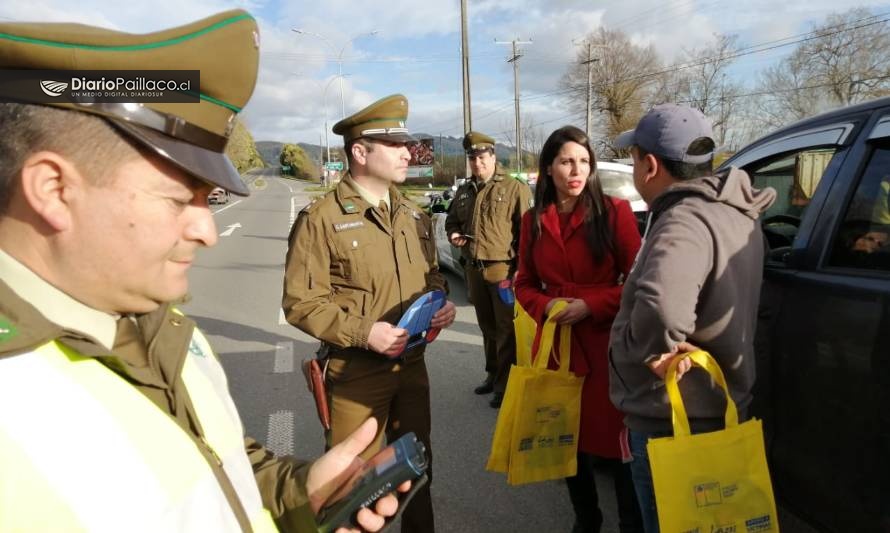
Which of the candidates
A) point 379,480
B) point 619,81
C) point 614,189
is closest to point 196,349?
point 379,480

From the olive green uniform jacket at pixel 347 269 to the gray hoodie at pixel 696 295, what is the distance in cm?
96

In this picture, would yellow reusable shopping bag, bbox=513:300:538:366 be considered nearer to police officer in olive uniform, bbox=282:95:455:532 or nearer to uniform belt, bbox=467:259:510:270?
police officer in olive uniform, bbox=282:95:455:532

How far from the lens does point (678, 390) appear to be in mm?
1810

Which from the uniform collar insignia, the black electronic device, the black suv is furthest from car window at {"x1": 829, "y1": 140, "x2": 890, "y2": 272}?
the uniform collar insignia

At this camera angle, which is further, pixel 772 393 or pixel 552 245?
pixel 552 245

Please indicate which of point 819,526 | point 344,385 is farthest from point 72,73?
point 819,526

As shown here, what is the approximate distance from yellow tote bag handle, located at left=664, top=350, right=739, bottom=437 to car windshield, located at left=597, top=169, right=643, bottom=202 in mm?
6183

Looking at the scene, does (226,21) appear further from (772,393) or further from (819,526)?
(819,526)

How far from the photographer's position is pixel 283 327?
678cm

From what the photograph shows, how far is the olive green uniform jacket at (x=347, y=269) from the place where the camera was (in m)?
2.26

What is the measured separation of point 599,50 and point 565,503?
4839 centimetres

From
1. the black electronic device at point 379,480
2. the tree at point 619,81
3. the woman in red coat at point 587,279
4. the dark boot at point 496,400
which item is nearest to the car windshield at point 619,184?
the dark boot at point 496,400

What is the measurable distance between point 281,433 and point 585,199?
273 centimetres

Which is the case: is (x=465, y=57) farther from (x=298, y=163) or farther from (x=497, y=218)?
(x=298, y=163)
